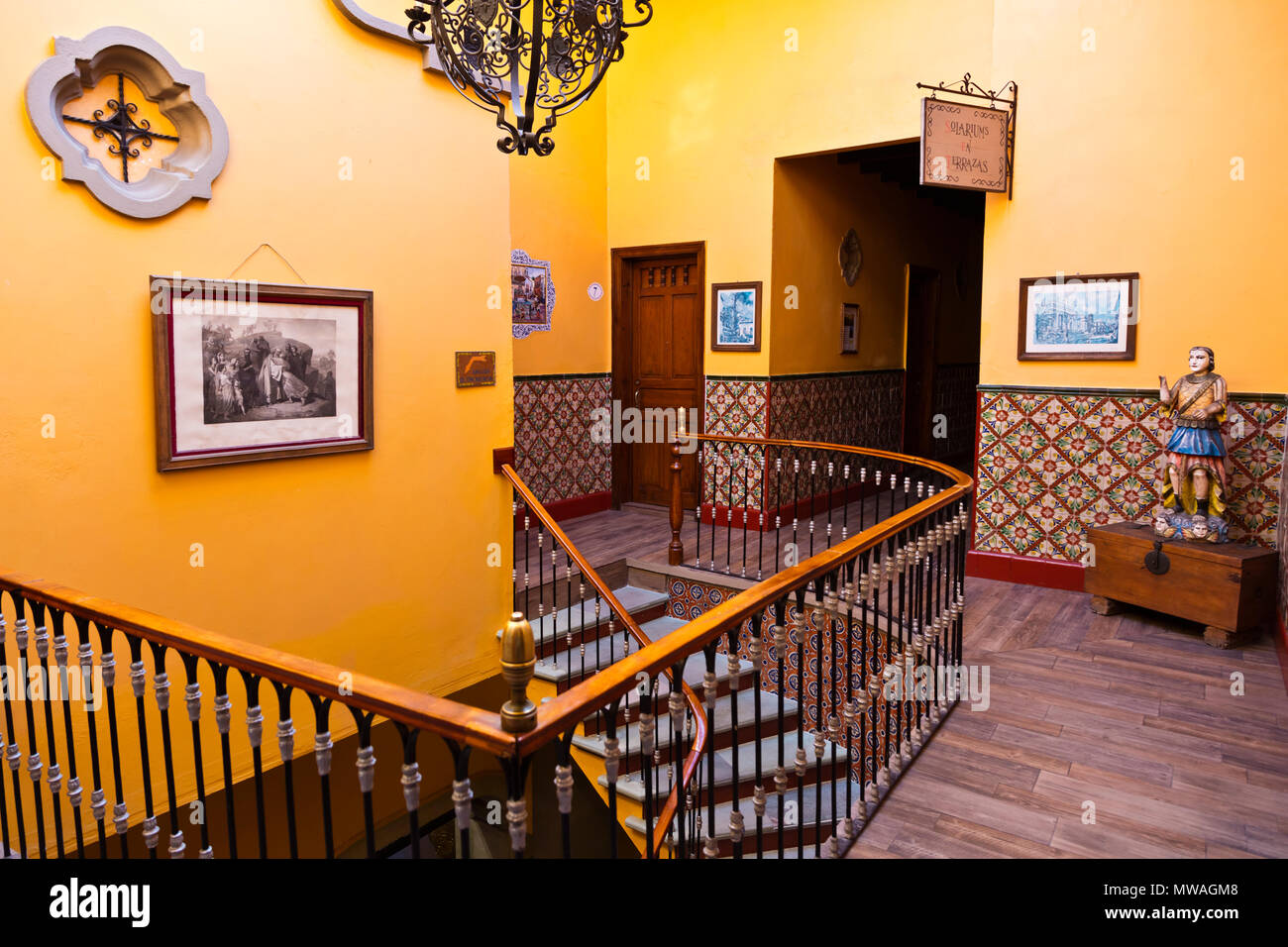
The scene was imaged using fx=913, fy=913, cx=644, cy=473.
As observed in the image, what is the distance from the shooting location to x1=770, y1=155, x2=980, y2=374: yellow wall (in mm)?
7719

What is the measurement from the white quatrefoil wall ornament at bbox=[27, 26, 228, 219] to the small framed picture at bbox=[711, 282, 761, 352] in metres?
4.53

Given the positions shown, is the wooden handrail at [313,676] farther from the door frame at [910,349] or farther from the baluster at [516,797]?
the door frame at [910,349]

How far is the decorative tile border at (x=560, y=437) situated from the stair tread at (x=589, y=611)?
1569 mm

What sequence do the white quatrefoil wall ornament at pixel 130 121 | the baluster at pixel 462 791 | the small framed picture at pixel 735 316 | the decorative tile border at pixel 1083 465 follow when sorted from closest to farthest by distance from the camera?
1. the baluster at pixel 462 791
2. the white quatrefoil wall ornament at pixel 130 121
3. the decorative tile border at pixel 1083 465
4. the small framed picture at pixel 735 316

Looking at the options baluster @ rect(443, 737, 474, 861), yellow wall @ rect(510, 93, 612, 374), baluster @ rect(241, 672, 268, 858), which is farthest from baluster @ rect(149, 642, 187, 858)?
yellow wall @ rect(510, 93, 612, 374)

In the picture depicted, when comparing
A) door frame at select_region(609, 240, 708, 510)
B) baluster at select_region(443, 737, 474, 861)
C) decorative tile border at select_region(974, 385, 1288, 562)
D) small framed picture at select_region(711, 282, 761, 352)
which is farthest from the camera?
door frame at select_region(609, 240, 708, 510)

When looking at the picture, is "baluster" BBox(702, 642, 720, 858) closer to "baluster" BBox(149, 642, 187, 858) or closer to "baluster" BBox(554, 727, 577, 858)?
"baluster" BBox(554, 727, 577, 858)

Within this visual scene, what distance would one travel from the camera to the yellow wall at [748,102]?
6637 mm

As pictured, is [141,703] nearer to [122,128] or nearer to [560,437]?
[122,128]

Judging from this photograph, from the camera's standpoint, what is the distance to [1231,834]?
304 cm

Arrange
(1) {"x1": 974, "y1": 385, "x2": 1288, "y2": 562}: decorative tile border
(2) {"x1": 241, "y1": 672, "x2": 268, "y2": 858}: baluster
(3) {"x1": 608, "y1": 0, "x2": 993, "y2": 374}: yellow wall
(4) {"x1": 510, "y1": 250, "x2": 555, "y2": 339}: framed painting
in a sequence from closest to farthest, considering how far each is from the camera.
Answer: (2) {"x1": 241, "y1": 672, "x2": 268, "y2": 858}: baluster < (1) {"x1": 974, "y1": 385, "x2": 1288, "y2": 562}: decorative tile border < (3) {"x1": 608, "y1": 0, "x2": 993, "y2": 374}: yellow wall < (4) {"x1": 510, "y1": 250, "x2": 555, "y2": 339}: framed painting

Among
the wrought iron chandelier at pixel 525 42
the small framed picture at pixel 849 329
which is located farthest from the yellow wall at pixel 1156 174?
the wrought iron chandelier at pixel 525 42
